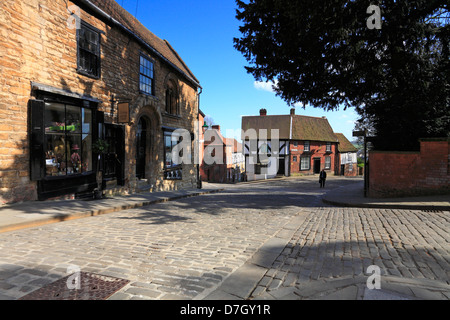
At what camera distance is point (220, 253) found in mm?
4227

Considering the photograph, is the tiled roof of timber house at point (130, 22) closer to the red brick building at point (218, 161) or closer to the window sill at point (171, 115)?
the window sill at point (171, 115)

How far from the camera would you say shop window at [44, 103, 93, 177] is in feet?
26.2

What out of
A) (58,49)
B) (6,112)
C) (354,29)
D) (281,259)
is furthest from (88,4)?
(281,259)

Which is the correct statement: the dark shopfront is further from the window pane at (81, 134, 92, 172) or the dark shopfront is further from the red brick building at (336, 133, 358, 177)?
the red brick building at (336, 133, 358, 177)

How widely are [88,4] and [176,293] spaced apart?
10.2 m

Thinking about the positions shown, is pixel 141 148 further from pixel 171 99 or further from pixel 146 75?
pixel 171 99

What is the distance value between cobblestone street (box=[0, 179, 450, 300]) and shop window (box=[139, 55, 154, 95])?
798cm

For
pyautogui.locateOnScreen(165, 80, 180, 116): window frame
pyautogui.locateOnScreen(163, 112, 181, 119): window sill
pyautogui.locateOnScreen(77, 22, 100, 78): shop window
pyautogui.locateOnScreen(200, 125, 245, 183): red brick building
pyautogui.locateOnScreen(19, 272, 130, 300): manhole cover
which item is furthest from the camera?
pyautogui.locateOnScreen(200, 125, 245, 183): red brick building

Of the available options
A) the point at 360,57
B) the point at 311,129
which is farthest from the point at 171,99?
the point at 311,129

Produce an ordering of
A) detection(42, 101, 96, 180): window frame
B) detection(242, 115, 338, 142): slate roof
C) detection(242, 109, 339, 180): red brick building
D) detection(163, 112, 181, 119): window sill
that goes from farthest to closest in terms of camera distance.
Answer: detection(242, 115, 338, 142): slate roof, detection(242, 109, 339, 180): red brick building, detection(163, 112, 181, 119): window sill, detection(42, 101, 96, 180): window frame

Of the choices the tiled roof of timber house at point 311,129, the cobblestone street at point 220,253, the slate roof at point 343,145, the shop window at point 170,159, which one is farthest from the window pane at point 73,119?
the slate roof at point 343,145

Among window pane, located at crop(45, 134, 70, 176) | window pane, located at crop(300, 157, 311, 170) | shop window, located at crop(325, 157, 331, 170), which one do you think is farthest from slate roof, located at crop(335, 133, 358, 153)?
window pane, located at crop(45, 134, 70, 176)

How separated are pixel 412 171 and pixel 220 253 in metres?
9.70

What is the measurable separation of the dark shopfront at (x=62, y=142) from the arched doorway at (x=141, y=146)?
344cm
